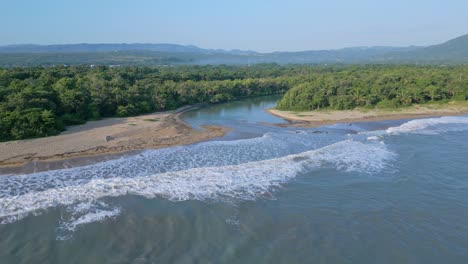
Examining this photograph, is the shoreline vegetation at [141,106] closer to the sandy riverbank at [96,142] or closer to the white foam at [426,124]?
the sandy riverbank at [96,142]

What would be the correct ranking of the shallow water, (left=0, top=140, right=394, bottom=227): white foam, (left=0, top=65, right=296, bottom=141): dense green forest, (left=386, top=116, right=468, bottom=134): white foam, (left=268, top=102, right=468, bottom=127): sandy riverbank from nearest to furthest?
the shallow water → (left=0, top=140, right=394, bottom=227): white foam → (left=0, top=65, right=296, bottom=141): dense green forest → (left=386, top=116, right=468, bottom=134): white foam → (left=268, top=102, right=468, bottom=127): sandy riverbank

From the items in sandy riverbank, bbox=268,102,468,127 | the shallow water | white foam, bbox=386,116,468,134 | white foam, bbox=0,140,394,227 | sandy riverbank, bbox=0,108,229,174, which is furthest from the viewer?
sandy riverbank, bbox=268,102,468,127

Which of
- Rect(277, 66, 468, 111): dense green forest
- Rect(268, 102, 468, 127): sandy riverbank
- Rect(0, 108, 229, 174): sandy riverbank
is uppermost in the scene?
Rect(277, 66, 468, 111): dense green forest

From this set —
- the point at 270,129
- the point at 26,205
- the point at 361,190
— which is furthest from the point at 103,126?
the point at 361,190

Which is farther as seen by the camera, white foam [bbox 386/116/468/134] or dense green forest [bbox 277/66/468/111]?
dense green forest [bbox 277/66/468/111]

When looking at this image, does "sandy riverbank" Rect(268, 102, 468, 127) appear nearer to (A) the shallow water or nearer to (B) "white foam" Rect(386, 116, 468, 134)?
(B) "white foam" Rect(386, 116, 468, 134)

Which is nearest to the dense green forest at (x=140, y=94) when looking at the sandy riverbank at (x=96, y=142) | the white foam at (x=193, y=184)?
the sandy riverbank at (x=96, y=142)

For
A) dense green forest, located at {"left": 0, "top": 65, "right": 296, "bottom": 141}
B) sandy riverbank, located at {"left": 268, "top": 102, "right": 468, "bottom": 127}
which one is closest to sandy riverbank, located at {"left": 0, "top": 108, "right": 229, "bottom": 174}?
dense green forest, located at {"left": 0, "top": 65, "right": 296, "bottom": 141}
